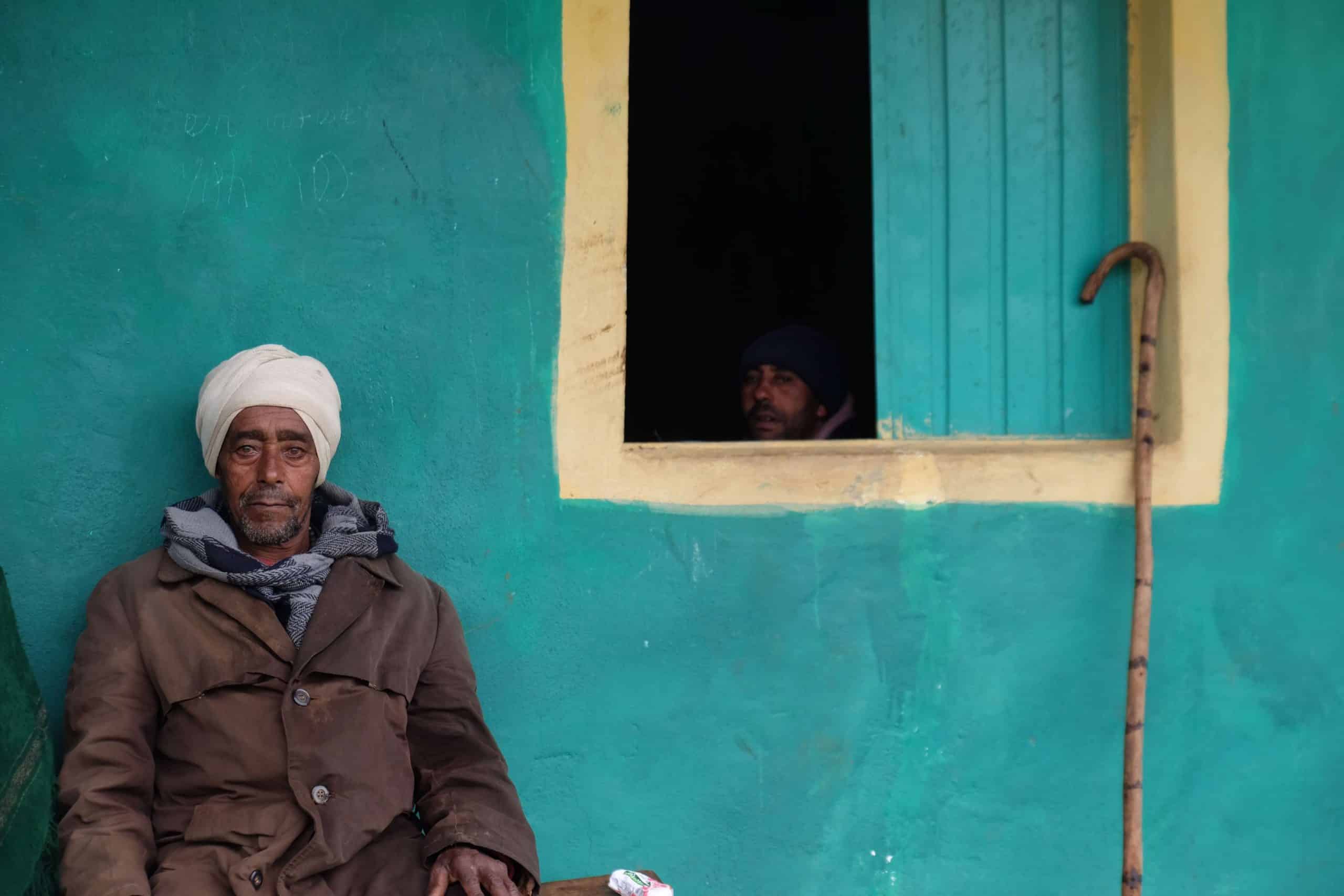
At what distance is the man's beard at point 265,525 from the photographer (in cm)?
248

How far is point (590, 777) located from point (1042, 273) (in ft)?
5.63

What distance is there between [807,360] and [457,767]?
2161mm

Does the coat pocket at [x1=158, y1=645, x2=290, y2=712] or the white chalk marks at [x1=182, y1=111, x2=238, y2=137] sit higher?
the white chalk marks at [x1=182, y1=111, x2=238, y2=137]

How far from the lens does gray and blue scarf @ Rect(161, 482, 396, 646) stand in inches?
92.7

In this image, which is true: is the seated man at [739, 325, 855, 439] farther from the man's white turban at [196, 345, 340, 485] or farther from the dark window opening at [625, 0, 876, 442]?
the man's white turban at [196, 345, 340, 485]

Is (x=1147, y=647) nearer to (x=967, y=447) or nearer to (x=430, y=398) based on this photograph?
(x=967, y=447)

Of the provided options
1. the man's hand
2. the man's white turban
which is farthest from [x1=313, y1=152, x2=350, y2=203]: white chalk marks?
the man's hand

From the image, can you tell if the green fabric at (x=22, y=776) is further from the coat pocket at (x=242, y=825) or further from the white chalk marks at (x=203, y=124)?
the white chalk marks at (x=203, y=124)

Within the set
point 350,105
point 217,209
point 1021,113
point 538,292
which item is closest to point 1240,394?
point 1021,113

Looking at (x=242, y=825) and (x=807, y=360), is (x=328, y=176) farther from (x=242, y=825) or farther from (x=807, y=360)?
(x=807, y=360)

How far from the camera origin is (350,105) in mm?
2818

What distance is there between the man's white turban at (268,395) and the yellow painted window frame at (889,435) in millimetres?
551

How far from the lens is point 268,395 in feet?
8.14

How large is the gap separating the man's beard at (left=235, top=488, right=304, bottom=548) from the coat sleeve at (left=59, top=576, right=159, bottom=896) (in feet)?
0.88
